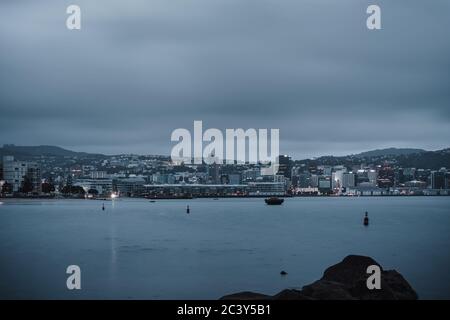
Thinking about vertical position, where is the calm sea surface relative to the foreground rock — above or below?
below

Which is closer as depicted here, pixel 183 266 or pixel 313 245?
pixel 183 266

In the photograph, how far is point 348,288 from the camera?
802 inches

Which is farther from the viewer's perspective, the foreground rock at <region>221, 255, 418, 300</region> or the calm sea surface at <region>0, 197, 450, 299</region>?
the calm sea surface at <region>0, 197, 450, 299</region>

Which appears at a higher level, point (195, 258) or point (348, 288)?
point (348, 288)

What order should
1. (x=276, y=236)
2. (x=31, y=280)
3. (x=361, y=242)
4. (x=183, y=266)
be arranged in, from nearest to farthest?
(x=31, y=280) < (x=183, y=266) < (x=361, y=242) < (x=276, y=236)

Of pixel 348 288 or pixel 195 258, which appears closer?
pixel 348 288

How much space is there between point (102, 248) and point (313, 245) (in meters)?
19.9

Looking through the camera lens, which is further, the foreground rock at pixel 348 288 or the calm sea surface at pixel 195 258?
the calm sea surface at pixel 195 258

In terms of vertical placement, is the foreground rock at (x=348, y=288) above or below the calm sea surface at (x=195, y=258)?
above

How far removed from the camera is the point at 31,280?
98.1ft

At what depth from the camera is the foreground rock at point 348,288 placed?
18.1 metres

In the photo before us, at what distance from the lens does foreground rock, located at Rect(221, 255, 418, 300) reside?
18.1 meters
